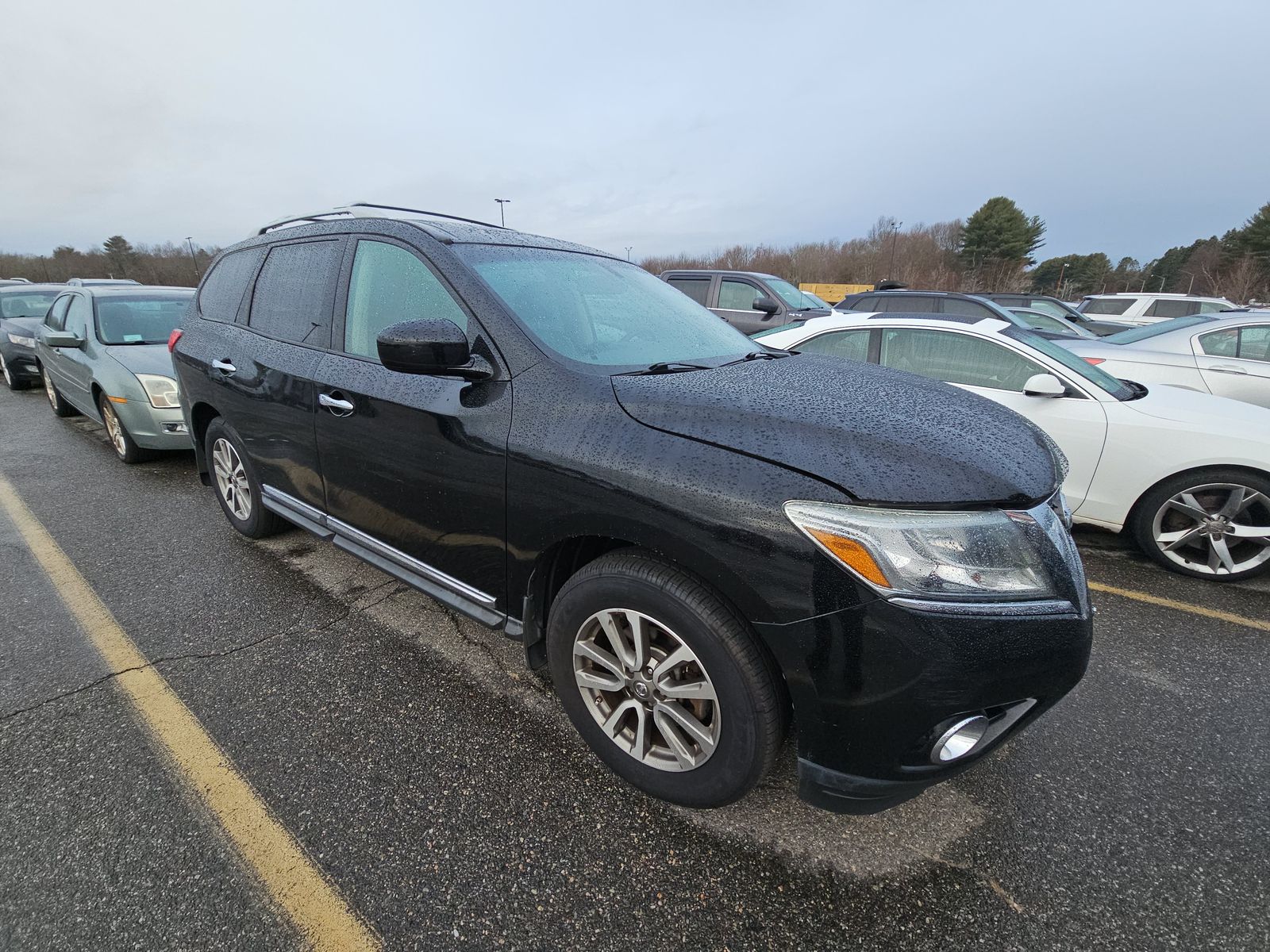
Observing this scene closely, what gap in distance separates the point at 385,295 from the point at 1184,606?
4.38m

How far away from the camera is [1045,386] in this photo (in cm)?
373

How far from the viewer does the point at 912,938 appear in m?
1.50

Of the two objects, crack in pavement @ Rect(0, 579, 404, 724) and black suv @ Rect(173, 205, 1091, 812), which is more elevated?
black suv @ Rect(173, 205, 1091, 812)

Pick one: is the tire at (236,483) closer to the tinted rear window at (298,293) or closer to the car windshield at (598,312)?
the tinted rear window at (298,293)

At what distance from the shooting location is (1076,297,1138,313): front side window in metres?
14.3

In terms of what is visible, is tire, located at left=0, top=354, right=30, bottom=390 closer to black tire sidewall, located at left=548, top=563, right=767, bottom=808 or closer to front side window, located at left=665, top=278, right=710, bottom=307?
front side window, located at left=665, top=278, right=710, bottom=307

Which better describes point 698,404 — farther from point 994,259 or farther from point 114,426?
point 994,259

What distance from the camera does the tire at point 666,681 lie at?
5.18ft

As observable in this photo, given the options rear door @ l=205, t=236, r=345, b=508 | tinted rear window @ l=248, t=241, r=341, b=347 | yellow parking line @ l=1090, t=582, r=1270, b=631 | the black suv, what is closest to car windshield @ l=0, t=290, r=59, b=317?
rear door @ l=205, t=236, r=345, b=508

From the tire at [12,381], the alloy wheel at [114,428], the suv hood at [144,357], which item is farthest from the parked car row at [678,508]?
the tire at [12,381]

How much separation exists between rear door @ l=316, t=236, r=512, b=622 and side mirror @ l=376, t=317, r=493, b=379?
0.13 m

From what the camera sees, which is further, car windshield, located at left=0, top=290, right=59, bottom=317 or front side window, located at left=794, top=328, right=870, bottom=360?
car windshield, located at left=0, top=290, right=59, bottom=317

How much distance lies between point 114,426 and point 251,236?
313cm

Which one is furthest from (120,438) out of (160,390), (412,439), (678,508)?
(678,508)
